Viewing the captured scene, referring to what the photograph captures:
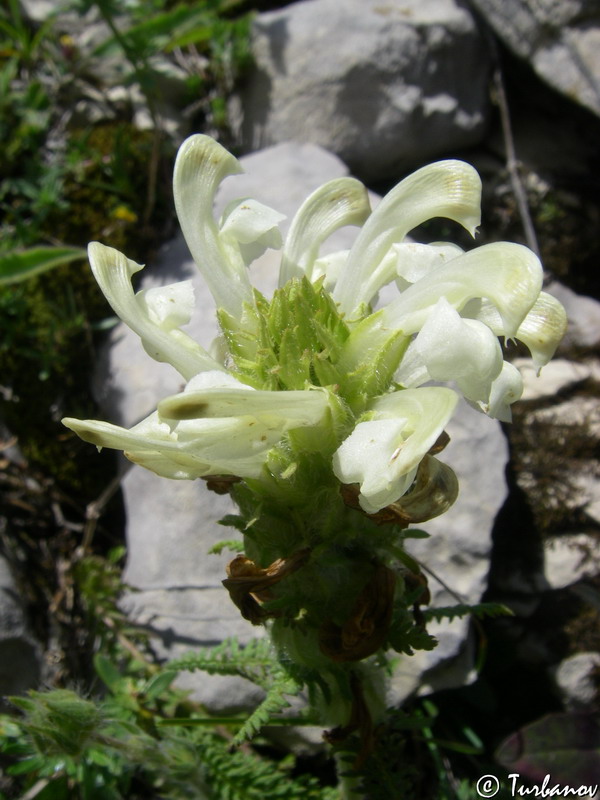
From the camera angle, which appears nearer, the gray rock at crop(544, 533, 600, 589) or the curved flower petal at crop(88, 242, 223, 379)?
the curved flower petal at crop(88, 242, 223, 379)

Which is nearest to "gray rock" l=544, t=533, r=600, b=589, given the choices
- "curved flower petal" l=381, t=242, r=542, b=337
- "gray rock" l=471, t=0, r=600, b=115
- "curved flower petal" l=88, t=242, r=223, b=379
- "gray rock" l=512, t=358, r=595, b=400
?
"gray rock" l=512, t=358, r=595, b=400

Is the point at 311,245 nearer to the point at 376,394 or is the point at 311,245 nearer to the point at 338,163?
the point at 376,394

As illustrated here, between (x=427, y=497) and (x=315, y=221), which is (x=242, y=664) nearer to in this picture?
(x=427, y=497)

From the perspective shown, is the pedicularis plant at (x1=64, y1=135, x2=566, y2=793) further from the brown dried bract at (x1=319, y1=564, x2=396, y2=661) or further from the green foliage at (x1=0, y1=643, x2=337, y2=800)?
the green foliage at (x1=0, y1=643, x2=337, y2=800)

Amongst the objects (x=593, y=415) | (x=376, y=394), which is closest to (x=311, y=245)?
(x=376, y=394)

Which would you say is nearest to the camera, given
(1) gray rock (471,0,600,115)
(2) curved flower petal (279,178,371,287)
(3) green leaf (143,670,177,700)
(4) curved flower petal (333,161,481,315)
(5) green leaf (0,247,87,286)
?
(4) curved flower petal (333,161,481,315)

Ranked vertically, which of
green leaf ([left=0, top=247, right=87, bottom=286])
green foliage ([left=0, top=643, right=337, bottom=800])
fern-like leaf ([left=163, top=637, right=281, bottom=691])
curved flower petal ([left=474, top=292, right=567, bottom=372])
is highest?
curved flower petal ([left=474, top=292, right=567, bottom=372])

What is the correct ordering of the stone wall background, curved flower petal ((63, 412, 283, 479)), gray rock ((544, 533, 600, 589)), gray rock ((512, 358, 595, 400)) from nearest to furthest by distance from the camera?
1. curved flower petal ((63, 412, 283, 479))
2. the stone wall background
3. gray rock ((544, 533, 600, 589))
4. gray rock ((512, 358, 595, 400))

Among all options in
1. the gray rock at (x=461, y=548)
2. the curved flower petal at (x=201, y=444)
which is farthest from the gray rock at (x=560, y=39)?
the curved flower petal at (x=201, y=444)

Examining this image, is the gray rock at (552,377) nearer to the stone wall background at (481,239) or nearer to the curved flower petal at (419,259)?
the stone wall background at (481,239)
